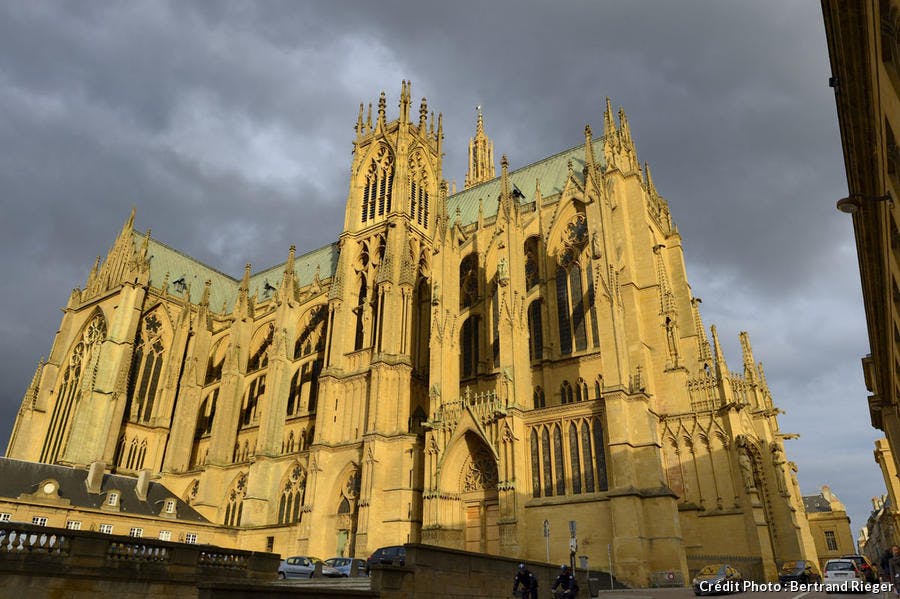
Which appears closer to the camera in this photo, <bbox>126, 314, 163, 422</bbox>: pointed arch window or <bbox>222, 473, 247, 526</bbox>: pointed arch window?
<bbox>222, 473, 247, 526</bbox>: pointed arch window

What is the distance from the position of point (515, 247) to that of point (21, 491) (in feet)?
99.1

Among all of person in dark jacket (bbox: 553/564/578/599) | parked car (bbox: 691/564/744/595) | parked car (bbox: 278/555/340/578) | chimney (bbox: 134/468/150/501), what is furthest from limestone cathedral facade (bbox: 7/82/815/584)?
person in dark jacket (bbox: 553/564/578/599)

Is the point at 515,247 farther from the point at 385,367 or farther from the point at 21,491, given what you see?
the point at 21,491

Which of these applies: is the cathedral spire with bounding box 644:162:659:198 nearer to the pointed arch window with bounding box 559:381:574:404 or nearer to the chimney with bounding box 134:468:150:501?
the pointed arch window with bounding box 559:381:574:404

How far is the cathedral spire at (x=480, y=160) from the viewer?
6800cm

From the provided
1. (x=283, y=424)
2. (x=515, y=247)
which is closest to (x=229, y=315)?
(x=283, y=424)

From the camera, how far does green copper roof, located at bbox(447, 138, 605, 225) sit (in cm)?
4128

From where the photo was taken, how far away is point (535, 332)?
35312 millimetres

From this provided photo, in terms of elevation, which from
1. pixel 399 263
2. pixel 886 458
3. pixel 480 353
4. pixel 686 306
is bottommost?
pixel 886 458

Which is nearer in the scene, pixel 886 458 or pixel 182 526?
pixel 182 526

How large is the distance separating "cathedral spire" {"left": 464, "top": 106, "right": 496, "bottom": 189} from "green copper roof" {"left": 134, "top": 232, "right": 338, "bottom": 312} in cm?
1912

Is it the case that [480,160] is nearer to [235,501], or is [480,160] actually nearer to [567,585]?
[235,501]

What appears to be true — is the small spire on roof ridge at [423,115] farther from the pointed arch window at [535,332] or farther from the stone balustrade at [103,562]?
the stone balustrade at [103,562]

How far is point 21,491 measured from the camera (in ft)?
111
